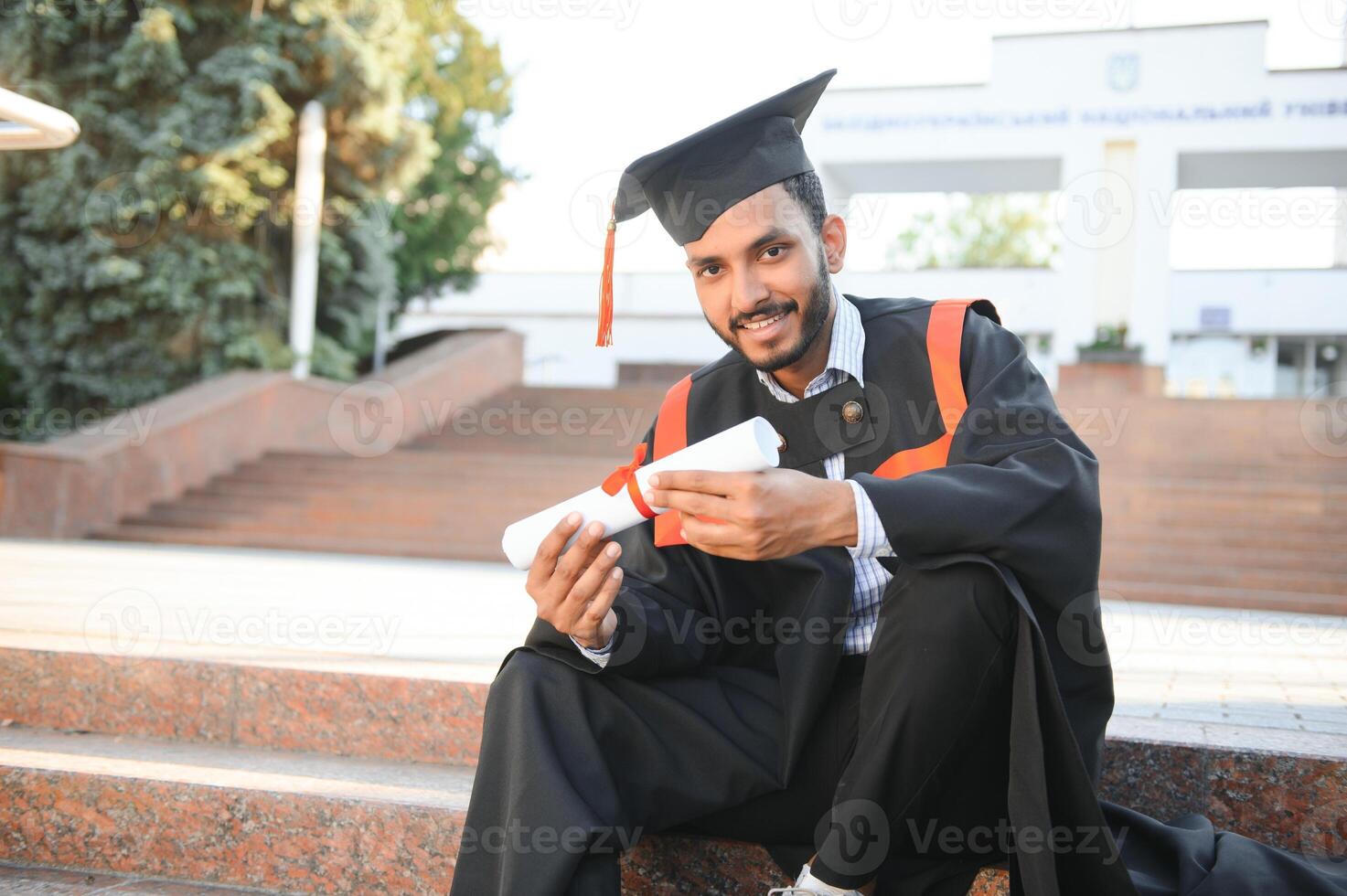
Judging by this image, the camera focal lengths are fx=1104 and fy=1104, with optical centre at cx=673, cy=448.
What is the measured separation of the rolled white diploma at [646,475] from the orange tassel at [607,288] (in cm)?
61

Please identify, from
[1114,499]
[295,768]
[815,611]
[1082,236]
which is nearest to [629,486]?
[815,611]

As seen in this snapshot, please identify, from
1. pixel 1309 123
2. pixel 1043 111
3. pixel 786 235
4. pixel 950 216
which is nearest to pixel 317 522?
pixel 786 235

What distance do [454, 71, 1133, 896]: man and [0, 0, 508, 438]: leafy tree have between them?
10.6 meters

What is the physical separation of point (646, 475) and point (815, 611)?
0.53 metres

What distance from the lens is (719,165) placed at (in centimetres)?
251

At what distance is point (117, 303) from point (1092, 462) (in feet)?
40.5

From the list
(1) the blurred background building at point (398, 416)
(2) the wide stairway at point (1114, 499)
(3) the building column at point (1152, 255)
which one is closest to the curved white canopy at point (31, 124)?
(1) the blurred background building at point (398, 416)

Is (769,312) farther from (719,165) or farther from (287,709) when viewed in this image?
(287,709)

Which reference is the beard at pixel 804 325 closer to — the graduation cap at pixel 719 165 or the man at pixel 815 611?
the man at pixel 815 611

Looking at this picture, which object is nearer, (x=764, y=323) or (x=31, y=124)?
(x=764, y=323)

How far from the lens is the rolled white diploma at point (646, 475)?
6.08ft

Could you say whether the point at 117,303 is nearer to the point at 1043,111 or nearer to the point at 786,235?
the point at 786,235

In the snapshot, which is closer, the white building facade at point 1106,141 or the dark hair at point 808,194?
the dark hair at point 808,194

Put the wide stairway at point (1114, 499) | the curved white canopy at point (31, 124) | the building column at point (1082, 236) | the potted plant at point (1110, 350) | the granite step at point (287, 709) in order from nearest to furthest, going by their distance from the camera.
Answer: the granite step at point (287, 709)
the curved white canopy at point (31, 124)
the wide stairway at point (1114, 499)
the potted plant at point (1110, 350)
the building column at point (1082, 236)
